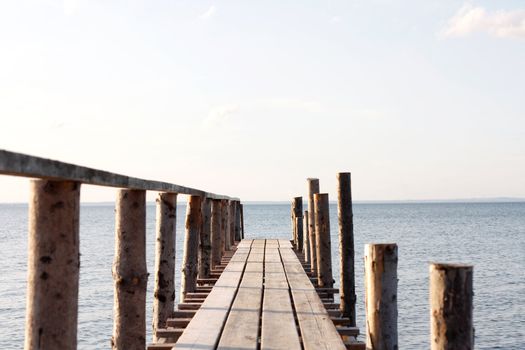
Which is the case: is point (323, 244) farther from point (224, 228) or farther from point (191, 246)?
point (224, 228)

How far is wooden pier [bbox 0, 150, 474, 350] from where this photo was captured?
3.88 meters

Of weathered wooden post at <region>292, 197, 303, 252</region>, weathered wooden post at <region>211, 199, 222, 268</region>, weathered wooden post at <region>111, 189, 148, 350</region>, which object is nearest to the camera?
weathered wooden post at <region>111, 189, 148, 350</region>

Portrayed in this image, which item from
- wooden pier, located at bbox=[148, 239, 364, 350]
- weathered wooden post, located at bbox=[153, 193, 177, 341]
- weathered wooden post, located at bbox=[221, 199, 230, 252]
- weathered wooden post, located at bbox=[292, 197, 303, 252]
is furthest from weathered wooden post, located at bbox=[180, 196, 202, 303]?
weathered wooden post, located at bbox=[292, 197, 303, 252]

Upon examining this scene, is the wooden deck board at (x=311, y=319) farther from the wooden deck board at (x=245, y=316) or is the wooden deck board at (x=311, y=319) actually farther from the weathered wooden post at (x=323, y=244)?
the weathered wooden post at (x=323, y=244)

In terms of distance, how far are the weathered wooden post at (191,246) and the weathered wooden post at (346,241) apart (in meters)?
2.39

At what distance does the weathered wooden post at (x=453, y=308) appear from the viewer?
4.10 meters

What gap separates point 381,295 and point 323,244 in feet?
27.8

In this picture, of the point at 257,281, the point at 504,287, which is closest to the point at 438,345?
the point at 257,281

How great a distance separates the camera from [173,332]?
648 centimetres

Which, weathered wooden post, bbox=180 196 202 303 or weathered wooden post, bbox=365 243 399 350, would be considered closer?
weathered wooden post, bbox=365 243 399 350

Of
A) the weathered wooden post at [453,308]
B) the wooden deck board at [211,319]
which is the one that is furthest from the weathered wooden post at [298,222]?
the weathered wooden post at [453,308]

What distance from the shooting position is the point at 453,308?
409cm

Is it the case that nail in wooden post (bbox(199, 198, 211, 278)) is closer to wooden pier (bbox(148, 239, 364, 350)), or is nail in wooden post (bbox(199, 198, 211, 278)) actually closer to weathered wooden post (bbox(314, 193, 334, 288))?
weathered wooden post (bbox(314, 193, 334, 288))

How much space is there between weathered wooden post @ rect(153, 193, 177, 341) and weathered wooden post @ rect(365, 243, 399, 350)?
11.9ft
